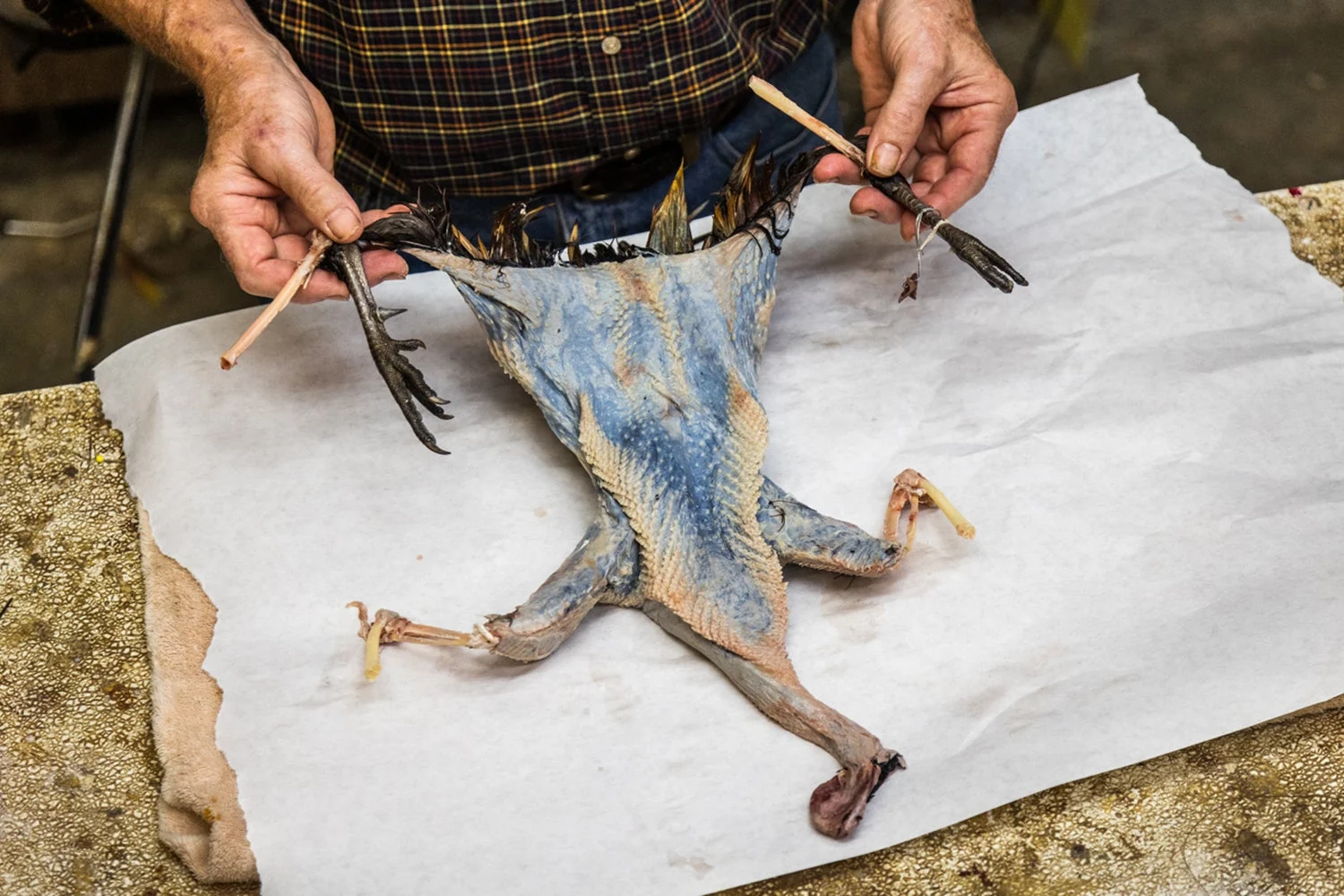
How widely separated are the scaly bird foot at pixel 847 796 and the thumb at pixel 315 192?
828mm

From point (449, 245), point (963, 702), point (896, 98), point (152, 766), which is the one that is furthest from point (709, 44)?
point (152, 766)

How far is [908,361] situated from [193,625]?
99 cm

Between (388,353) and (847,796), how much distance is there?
0.71m

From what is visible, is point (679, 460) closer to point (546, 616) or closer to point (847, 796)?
point (546, 616)

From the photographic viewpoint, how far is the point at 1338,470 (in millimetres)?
1508

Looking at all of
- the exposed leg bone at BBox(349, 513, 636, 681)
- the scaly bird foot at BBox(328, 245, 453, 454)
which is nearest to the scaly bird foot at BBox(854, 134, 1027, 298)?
the exposed leg bone at BBox(349, 513, 636, 681)

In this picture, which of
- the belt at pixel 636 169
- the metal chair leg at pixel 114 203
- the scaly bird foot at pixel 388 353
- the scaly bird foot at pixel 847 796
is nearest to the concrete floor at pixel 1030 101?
the metal chair leg at pixel 114 203

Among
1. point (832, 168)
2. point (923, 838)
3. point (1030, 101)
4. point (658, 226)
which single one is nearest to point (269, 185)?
point (658, 226)

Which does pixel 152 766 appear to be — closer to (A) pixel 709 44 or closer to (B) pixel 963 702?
(B) pixel 963 702

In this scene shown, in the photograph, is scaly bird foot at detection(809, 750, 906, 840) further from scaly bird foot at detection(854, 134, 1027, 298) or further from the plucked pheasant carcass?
scaly bird foot at detection(854, 134, 1027, 298)

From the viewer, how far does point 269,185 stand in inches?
61.3

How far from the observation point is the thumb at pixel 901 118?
1.56 m

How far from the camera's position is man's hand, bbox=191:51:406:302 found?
146 cm

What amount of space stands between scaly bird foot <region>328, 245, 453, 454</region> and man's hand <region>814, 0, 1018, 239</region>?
619mm
